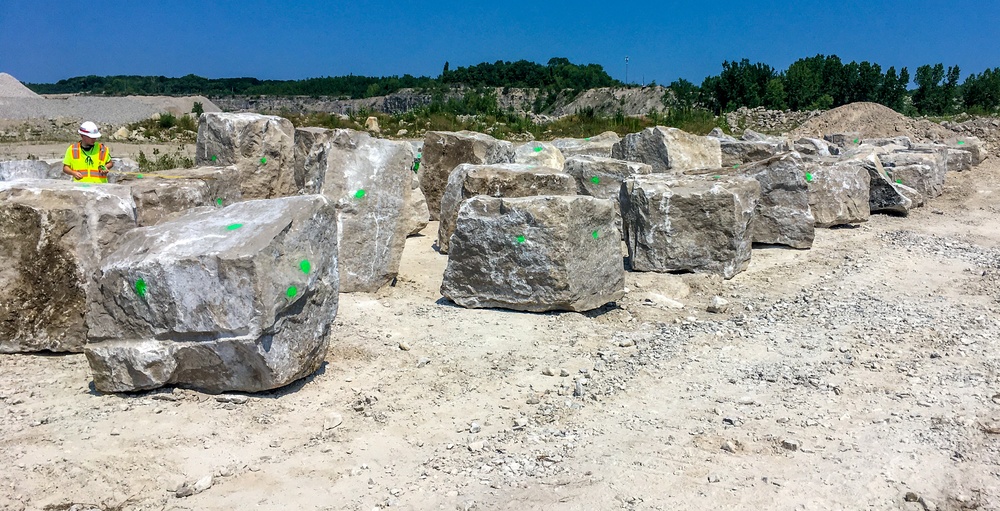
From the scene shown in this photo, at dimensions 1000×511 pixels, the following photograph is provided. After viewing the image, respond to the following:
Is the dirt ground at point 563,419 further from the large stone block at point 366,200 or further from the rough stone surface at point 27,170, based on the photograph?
the rough stone surface at point 27,170

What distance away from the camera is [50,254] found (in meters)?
4.24

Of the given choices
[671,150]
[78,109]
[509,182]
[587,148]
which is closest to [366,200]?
[509,182]

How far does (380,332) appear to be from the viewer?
5.06 m

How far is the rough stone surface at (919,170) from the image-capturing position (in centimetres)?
1091

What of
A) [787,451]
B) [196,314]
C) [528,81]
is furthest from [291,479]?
[528,81]

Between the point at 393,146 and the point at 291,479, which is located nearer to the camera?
the point at 291,479

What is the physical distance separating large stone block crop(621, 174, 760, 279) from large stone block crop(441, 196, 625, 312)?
1.11 m

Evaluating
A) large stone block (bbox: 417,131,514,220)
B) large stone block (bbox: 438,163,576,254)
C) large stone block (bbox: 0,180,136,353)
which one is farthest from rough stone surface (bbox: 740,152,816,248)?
large stone block (bbox: 0,180,136,353)

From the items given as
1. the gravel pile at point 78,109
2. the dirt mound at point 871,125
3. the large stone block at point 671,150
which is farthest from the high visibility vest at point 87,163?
the gravel pile at point 78,109

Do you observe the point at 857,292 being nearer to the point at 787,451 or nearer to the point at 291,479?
the point at 787,451

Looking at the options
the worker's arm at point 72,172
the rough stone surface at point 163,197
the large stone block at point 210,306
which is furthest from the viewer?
the worker's arm at point 72,172

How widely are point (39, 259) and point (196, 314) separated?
1293 millimetres

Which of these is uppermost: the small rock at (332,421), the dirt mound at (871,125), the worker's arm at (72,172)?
the dirt mound at (871,125)

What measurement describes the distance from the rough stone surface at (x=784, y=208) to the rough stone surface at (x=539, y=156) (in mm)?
2786
